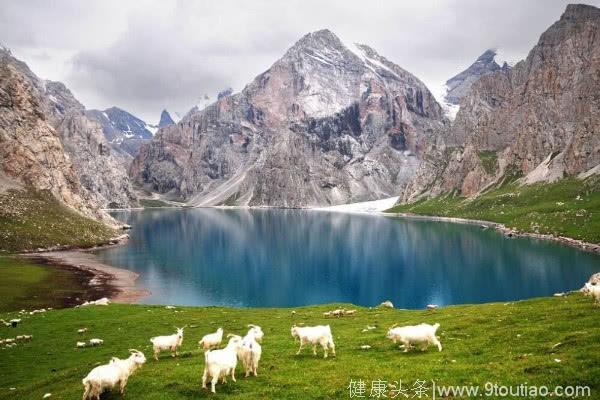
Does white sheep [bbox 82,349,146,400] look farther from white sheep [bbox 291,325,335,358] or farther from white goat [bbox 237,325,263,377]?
white sheep [bbox 291,325,335,358]

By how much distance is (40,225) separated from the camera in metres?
151

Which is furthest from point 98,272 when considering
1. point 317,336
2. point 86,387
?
point 86,387

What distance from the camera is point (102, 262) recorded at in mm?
128000

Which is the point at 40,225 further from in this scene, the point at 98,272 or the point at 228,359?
the point at 228,359

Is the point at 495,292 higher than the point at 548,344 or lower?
lower

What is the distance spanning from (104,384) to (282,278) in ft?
305

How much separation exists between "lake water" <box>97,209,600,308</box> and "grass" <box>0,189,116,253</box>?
49.4ft

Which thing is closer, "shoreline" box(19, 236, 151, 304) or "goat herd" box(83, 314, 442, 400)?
"goat herd" box(83, 314, 442, 400)

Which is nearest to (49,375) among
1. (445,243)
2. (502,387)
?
(502,387)

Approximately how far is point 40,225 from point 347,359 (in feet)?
510

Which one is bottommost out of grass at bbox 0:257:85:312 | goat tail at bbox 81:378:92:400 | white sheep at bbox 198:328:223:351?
grass at bbox 0:257:85:312

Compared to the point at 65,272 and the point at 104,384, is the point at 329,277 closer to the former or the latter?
the point at 65,272

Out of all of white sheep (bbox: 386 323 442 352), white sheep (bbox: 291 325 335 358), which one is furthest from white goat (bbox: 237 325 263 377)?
white sheep (bbox: 386 323 442 352)

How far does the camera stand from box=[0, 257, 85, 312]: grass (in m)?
71.2
